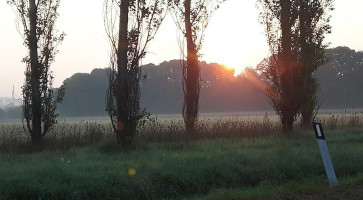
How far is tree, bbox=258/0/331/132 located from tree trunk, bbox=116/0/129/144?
26.6ft

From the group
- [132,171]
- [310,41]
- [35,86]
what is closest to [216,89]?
[310,41]

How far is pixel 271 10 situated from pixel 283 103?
4.82m

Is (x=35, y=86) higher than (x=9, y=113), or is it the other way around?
(x=35, y=86)

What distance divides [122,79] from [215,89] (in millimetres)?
86051

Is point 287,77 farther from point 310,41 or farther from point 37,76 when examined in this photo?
point 37,76

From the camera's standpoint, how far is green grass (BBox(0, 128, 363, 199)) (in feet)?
26.3

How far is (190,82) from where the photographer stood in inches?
730

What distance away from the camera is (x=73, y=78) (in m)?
108

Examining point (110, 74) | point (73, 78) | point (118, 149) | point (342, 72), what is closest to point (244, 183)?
point (118, 149)

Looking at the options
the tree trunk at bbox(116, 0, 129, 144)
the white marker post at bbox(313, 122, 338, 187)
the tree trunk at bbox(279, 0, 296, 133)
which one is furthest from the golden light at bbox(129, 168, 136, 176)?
the tree trunk at bbox(279, 0, 296, 133)

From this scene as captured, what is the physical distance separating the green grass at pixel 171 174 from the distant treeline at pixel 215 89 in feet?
255

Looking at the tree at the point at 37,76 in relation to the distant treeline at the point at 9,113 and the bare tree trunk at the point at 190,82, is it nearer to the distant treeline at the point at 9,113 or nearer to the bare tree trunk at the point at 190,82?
the bare tree trunk at the point at 190,82

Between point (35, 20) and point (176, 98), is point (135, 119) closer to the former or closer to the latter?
point (35, 20)

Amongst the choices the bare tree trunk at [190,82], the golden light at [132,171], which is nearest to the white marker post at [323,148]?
the golden light at [132,171]
